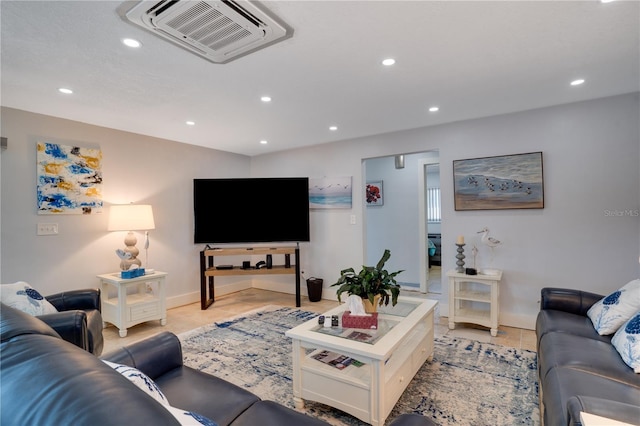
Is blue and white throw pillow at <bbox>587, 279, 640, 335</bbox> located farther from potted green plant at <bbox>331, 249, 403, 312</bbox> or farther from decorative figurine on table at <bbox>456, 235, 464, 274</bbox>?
decorative figurine on table at <bbox>456, 235, 464, 274</bbox>

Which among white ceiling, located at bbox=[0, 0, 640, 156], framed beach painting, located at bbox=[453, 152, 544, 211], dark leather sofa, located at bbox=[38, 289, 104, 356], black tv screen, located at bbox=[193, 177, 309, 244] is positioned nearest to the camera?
white ceiling, located at bbox=[0, 0, 640, 156]

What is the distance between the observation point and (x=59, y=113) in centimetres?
323

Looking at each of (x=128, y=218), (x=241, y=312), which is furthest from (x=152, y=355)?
(x=241, y=312)

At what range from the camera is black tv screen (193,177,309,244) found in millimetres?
4594

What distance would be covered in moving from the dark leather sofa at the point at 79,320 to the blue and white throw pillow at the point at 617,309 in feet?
11.0

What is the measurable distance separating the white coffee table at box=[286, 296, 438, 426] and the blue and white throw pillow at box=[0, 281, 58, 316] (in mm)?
1731

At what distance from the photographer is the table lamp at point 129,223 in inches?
142

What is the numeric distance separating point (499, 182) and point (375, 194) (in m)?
2.58

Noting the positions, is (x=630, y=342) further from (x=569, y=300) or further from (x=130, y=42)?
(x=130, y=42)

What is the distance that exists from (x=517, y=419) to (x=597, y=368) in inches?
23.2

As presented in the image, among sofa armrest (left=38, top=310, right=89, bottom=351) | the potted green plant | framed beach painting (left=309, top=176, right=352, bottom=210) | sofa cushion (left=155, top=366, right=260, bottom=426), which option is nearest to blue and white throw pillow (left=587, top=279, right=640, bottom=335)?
the potted green plant

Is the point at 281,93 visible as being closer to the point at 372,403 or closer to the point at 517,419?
the point at 372,403

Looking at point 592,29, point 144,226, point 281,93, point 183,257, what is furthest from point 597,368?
point 183,257

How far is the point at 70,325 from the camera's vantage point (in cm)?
203
